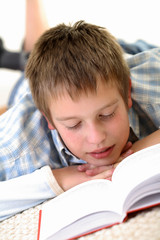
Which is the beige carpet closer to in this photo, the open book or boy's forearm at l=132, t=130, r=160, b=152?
the open book

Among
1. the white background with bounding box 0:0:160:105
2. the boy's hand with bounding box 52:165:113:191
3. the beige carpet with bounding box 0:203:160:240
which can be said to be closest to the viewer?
the beige carpet with bounding box 0:203:160:240

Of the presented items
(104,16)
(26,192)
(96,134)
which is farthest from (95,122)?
(104,16)

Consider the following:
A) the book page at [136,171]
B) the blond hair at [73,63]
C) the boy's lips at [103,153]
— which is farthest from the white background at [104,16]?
the book page at [136,171]

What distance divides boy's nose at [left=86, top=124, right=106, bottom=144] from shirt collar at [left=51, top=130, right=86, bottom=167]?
240 mm

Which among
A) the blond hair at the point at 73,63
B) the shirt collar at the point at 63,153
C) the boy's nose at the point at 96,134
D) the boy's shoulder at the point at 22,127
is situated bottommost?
the shirt collar at the point at 63,153

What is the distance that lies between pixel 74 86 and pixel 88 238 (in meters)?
0.36

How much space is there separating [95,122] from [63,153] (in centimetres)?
30

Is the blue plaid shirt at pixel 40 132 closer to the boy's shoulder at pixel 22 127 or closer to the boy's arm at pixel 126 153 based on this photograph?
the boy's shoulder at pixel 22 127

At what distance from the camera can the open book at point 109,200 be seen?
543mm

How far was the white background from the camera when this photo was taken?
2.02 metres

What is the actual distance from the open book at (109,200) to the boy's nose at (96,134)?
14cm

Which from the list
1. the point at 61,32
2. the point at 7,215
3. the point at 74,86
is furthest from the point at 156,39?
the point at 7,215

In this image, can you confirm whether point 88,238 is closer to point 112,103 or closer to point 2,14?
point 112,103

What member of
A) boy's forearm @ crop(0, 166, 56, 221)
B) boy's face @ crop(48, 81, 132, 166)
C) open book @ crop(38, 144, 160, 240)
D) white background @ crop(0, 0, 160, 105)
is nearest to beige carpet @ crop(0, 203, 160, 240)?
open book @ crop(38, 144, 160, 240)
